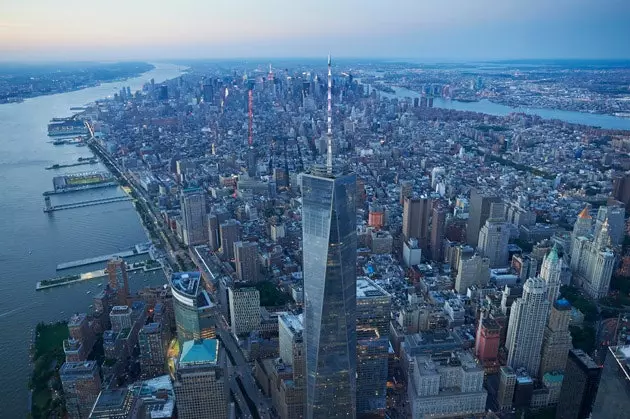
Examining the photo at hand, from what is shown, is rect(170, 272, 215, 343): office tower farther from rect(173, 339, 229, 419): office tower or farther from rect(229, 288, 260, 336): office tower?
rect(173, 339, 229, 419): office tower

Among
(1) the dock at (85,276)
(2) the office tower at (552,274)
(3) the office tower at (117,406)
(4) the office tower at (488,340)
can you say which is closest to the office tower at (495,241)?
(2) the office tower at (552,274)

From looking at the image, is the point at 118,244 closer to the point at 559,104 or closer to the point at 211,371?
the point at 211,371

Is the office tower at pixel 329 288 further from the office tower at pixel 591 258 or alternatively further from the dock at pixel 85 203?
the dock at pixel 85 203

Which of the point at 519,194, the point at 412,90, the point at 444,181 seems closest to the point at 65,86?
the point at 412,90

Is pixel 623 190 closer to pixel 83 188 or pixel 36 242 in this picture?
pixel 36 242

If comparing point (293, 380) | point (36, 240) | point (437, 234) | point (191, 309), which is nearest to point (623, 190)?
point (437, 234)

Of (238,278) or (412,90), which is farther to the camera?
(412,90)
